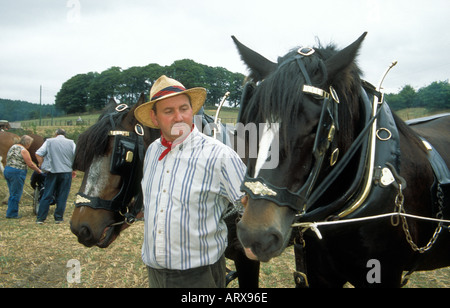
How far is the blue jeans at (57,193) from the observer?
7.52 m

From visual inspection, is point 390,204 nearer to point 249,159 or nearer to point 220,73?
point 249,159

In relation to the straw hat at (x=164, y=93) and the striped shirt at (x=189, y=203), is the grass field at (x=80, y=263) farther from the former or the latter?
the straw hat at (x=164, y=93)

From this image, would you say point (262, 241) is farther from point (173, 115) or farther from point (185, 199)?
point (173, 115)

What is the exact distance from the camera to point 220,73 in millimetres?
6719

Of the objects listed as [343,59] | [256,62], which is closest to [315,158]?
[343,59]

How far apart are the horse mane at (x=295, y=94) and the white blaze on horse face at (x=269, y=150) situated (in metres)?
0.04

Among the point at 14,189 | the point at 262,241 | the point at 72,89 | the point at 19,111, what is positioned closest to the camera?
the point at 262,241

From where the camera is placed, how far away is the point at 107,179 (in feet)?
7.75

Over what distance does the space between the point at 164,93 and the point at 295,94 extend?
942 millimetres

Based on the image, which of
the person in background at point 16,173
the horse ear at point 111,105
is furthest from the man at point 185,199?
the person in background at point 16,173

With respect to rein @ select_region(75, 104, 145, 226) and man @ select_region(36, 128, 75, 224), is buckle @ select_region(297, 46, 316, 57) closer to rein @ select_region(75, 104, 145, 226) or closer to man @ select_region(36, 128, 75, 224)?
rein @ select_region(75, 104, 145, 226)

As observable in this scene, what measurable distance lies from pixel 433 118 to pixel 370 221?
2.53 metres

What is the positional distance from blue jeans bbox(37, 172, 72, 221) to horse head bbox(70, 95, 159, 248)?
5.83 metres
